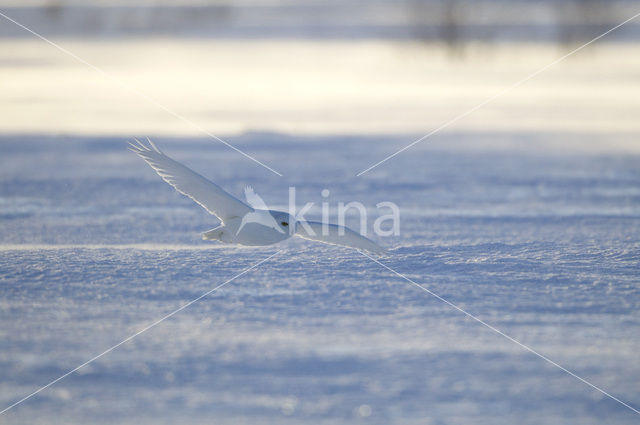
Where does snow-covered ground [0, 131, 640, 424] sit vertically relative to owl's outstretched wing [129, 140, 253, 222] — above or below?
below

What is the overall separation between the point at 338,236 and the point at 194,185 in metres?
0.98

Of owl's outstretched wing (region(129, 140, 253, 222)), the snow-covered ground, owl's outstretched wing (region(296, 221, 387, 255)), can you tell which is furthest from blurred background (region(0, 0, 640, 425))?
owl's outstretched wing (region(129, 140, 253, 222))

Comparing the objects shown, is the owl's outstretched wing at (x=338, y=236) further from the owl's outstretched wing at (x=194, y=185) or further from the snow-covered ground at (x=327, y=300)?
the owl's outstretched wing at (x=194, y=185)

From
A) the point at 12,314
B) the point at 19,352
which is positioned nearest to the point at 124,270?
the point at 12,314

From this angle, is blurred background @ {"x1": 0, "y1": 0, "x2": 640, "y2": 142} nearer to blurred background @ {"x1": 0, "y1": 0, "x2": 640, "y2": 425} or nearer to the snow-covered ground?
blurred background @ {"x1": 0, "y1": 0, "x2": 640, "y2": 425}

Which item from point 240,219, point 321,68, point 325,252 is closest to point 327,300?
point 240,219

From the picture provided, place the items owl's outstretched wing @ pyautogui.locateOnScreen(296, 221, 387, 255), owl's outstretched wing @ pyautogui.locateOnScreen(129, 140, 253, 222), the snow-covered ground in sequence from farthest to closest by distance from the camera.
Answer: owl's outstretched wing @ pyautogui.locateOnScreen(296, 221, 387, 255) < owl's outstretched wing @ pyautogui.locateOnScreen(129, 140, 253, 222) < the snow-covered ground

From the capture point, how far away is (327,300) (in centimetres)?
497

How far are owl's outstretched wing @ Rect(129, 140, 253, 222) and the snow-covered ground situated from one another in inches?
19.7

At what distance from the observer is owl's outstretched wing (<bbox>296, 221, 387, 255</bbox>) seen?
509 cm

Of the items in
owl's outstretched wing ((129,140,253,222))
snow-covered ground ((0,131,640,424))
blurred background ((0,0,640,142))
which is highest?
blurred background ((0,0,640,142))

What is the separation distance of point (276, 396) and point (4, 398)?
4.07 ft

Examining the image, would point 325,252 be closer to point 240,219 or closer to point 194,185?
point 240,219

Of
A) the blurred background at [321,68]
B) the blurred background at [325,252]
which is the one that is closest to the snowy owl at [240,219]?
the blurred background at [325,252]
